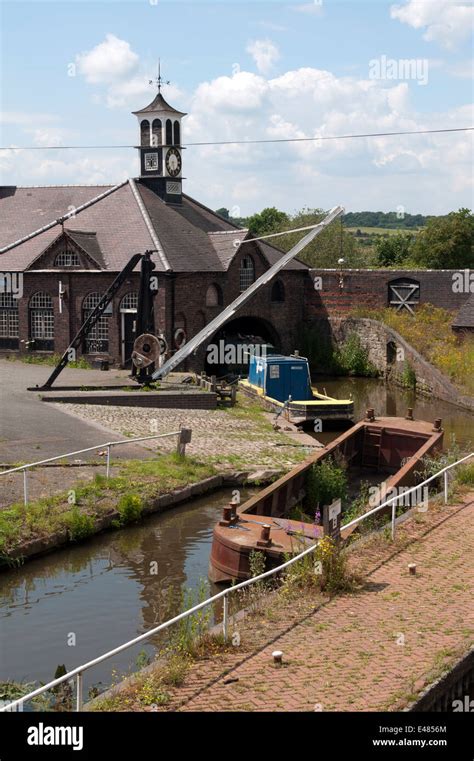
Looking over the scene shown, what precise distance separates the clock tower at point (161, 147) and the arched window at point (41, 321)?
7.08m

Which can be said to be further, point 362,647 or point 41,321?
point 41,321

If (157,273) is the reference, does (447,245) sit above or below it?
above

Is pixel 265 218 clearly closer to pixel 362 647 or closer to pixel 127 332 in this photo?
pixel 127 332

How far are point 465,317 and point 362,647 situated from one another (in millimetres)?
31693

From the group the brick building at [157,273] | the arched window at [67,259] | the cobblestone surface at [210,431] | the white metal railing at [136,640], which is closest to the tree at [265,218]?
the brick building at [157,273]

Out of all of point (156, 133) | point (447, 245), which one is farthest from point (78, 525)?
point (447, 245)

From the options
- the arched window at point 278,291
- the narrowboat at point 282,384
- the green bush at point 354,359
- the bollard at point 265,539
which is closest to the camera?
the bollard at point 265,539

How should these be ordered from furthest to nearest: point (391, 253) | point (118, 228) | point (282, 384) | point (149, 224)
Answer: point (391, 253)
point (118, 228)
point (149, 224)
point (282, 384)

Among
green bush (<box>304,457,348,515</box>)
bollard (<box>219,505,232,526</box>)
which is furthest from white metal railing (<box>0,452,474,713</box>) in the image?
green bush (<box>304,457,348,515</box>)

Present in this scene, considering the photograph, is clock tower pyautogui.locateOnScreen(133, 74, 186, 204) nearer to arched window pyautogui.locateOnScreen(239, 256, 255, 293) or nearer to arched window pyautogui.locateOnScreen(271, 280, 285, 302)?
arched window pyautogui.locateOnScreen(239, 256, 255, 293)

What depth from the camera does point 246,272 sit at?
4153 cm

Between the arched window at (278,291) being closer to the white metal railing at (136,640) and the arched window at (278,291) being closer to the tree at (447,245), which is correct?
the tree at (447,245)

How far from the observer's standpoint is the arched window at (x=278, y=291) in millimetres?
43875
